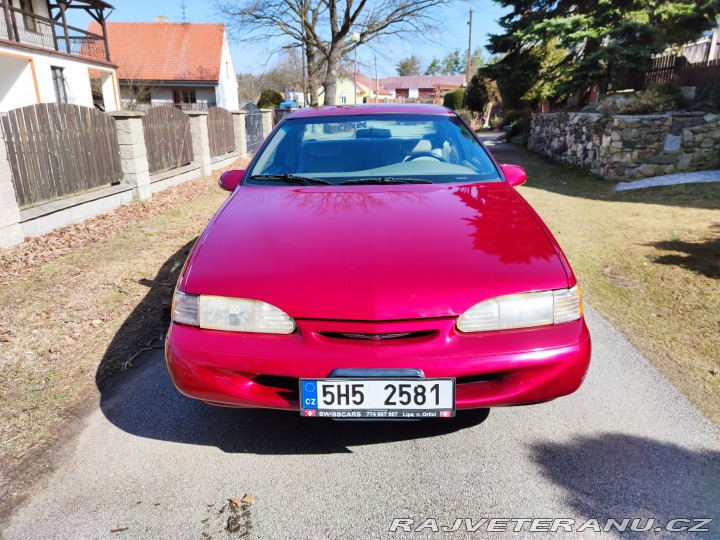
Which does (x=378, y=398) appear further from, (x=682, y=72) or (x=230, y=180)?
(x=682, y=72)

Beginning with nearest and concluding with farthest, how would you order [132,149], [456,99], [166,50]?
[132,149], [166,50], [456,99]

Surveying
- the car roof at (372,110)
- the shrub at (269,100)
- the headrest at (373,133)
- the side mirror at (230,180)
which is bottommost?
the side mirror at (230,180)

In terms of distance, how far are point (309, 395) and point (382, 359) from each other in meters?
0.33

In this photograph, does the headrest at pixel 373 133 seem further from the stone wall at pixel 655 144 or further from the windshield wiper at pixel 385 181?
the stone wall at pixel 655 144

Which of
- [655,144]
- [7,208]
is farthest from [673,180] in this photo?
[7,208]

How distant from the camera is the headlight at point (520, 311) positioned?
82.2 inches

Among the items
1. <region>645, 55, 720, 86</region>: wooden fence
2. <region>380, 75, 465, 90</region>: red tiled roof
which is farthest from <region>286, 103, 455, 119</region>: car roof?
<region>380, 75, 465, 90</region>: red tiled roof

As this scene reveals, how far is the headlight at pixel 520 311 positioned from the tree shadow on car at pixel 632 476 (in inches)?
26.8

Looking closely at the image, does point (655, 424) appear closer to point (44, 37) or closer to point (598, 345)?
point (598, 345)

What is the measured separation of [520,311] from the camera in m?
2.12

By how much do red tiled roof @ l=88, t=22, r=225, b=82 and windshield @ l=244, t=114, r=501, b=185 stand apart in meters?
36.9

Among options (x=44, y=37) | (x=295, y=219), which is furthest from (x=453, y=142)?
(x=44, y=37)

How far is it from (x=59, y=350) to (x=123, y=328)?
472 mm

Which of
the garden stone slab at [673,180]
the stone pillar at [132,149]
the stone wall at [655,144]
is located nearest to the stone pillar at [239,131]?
the stone pillar at [132,149]
